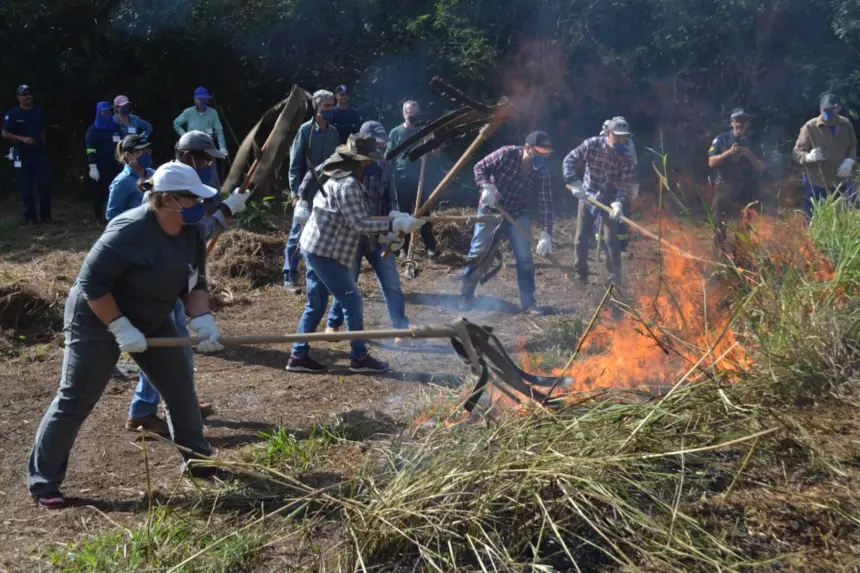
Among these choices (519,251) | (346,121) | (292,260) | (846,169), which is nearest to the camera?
(519,251)

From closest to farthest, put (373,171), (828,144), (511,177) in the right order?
(373,171) → (511,177) → (828,144)

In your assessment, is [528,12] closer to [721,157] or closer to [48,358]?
[721,157]

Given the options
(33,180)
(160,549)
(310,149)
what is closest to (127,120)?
(33,180)

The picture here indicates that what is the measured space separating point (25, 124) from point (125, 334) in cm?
925

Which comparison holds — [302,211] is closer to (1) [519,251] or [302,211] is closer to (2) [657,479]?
(1) [519,251]

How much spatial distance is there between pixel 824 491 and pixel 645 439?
2.60 ft

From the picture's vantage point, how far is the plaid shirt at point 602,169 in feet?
29.6

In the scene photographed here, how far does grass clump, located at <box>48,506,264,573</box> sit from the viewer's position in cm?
384

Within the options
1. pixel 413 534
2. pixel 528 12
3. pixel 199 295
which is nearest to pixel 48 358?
pixel 199 295

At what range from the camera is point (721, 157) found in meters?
10.2

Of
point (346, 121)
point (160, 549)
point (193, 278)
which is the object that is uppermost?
point (346, 121)

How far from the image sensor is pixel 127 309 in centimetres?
452

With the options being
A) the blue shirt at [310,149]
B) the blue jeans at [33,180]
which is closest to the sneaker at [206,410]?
the blue shirt at [310,149]

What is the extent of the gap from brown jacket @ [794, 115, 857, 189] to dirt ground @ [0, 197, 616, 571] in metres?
2.73
